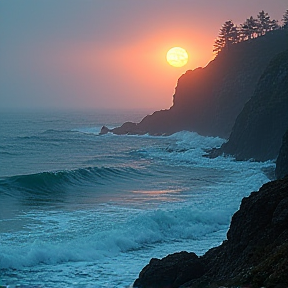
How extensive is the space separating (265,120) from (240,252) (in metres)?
36.1

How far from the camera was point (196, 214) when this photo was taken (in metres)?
23.0

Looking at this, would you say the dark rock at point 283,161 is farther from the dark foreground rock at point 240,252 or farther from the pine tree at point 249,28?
the pine tree at point 249,28

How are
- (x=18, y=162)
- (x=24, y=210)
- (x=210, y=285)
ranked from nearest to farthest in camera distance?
(x=210, y=285)
(x=24, y=210)
(x=18, y=162)

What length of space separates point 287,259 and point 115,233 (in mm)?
10168

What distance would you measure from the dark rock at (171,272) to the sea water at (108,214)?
1.17m

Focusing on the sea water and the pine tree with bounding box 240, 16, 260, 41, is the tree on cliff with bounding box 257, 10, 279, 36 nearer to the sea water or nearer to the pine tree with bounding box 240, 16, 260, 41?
the pine tree with bounding box 240, 16, 260, 41

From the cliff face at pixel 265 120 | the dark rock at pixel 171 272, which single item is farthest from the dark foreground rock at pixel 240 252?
the cliff face at pixel 265 120

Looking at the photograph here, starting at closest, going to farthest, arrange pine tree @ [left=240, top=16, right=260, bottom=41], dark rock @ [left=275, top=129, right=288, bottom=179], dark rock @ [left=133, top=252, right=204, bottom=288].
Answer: dark rock @ [left=133, top=252, right=204, bottom=288] → dark rock @ [left=275, top=129, right=288, bottom=179] → pine tree @ [left=240, top=16, right=260, bottom=41]

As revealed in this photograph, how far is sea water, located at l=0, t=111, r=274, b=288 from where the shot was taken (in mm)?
15914

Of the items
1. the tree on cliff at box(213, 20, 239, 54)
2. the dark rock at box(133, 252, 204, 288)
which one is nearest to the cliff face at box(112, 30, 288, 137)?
the tree on cliff at box(213, 20, 239, 54)

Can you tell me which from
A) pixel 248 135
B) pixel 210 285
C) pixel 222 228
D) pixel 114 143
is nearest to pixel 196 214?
pixel 222 228

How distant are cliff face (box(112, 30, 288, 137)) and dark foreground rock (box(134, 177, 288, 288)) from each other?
5502 cm

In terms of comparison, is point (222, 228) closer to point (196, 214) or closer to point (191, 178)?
point (196, 214)

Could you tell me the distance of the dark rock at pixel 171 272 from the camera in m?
12.8
